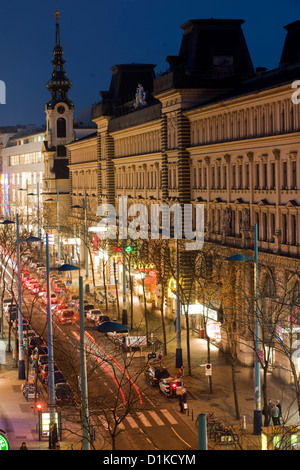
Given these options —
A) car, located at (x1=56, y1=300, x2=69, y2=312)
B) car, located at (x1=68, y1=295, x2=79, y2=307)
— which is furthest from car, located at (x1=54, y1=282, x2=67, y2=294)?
car, located at (x1=56, y1=300, x2=69, y2=312)

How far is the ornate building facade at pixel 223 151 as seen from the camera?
58.9 meters

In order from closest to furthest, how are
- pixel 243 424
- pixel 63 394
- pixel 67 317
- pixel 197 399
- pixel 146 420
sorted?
pixel 243 424
pixel 146 420
pixel 63 394
pixel 197 399
pixel 67 317

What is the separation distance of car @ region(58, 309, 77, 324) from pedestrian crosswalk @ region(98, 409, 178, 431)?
31699 millimetres

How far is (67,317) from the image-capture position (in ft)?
272

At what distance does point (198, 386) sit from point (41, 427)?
1506 cm

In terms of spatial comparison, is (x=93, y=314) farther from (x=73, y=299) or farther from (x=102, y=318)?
(x=73, y=299)

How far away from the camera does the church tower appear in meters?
169

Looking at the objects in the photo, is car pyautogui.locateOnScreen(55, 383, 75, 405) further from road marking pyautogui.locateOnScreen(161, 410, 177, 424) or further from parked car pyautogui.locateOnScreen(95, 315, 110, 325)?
parked car pyautogui.locateOnScreen(95, 315, 110, 325)

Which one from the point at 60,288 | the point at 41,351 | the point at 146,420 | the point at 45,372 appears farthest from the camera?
the point at 60,288

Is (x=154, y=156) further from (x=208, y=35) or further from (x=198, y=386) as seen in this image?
(x=198, y=386)

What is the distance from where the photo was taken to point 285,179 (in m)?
59.6

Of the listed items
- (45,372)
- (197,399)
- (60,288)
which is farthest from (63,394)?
(60,288)

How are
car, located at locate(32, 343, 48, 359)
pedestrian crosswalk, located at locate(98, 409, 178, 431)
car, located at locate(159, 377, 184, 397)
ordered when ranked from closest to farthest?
pedestrian crosswalk, located at locate(98, 409, 178, 431), car, located at locate(159, 377, 184, 397), car, located at locate(32, 343, 48, 359)

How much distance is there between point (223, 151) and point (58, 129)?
105712 millimetres
